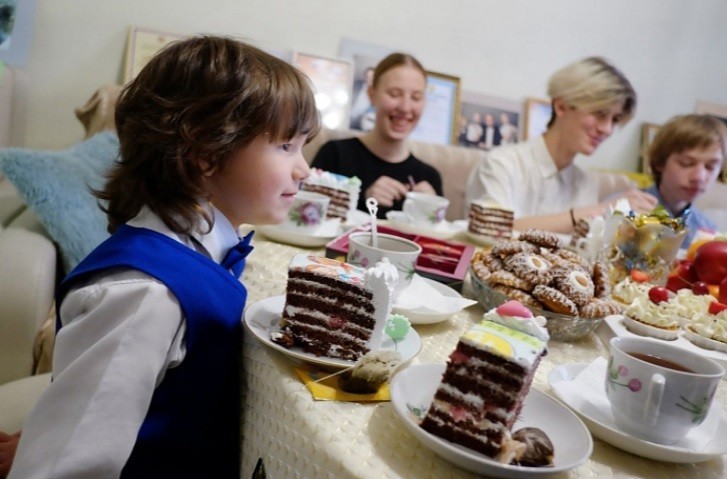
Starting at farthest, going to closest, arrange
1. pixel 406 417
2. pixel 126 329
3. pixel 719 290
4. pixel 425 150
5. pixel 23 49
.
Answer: pixel 425 150 < pixel 23 49 < pixel 719 290 < pixel 126 329 < pixel 406 417

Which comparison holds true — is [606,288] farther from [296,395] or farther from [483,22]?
[483,22]

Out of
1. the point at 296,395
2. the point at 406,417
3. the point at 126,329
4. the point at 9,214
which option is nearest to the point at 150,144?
the point at 126,329

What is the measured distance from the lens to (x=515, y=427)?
66 centimetres

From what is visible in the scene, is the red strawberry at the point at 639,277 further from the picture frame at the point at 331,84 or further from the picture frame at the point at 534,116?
the picture frame at the point at 534,116

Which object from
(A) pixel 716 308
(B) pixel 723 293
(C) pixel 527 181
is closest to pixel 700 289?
(B) pixel 723 293

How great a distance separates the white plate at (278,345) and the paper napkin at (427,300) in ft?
0.33

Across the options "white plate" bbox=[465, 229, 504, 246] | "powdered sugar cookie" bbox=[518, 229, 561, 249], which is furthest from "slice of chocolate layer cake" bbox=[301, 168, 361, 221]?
"powdered sugar cookie" bbox=[518, 229, 561, 249]

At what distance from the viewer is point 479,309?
1.12m

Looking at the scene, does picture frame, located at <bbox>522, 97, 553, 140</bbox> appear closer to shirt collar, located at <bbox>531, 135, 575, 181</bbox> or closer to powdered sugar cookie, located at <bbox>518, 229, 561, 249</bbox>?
shirt collar, located at <bbox>531, 135, 575, 181</bbox>

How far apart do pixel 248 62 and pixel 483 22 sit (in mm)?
2886

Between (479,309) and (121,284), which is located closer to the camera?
(121,284)

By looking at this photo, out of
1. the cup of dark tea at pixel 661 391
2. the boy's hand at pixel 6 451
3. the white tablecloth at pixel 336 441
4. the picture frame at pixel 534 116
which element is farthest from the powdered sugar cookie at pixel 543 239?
the picture frame at pixel 534 116

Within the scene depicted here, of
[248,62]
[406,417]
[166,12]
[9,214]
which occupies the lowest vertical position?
[9,214]

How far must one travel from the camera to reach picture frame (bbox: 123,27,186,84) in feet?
8.93
